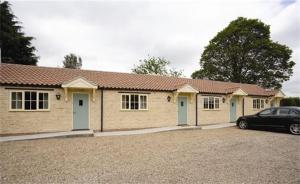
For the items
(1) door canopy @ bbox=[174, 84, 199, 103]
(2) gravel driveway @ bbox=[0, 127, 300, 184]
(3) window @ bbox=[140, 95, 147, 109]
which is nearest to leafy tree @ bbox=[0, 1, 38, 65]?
(3) window @ bbox=[140, 95, 147, 109]

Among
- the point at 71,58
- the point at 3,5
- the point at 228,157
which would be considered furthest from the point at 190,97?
the point at 71,58

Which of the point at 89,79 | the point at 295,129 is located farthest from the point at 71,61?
the point at 295,129

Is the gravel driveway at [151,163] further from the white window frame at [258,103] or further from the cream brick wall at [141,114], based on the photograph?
the white window frame at [258,103]

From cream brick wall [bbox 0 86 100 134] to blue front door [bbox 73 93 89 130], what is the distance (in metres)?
0.23

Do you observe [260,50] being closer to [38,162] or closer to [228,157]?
[228,157]

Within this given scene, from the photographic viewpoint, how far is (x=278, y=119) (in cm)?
1343

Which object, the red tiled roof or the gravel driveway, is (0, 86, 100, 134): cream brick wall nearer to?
the red tiled roof

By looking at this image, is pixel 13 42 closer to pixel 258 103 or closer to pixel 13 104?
pixel 13 104

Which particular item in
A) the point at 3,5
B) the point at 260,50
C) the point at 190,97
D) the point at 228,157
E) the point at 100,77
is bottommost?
the point at 228,157

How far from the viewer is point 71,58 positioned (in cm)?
5462

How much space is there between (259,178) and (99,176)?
369cm

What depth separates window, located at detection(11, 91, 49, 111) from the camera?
11.7 m

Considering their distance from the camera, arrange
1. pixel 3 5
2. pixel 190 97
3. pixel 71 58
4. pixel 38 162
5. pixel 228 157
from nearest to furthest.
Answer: pixel 38 162
pixel 228 157
pixel 190 97
pixel 3 5
pixel 71 58

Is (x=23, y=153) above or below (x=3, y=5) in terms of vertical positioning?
below
